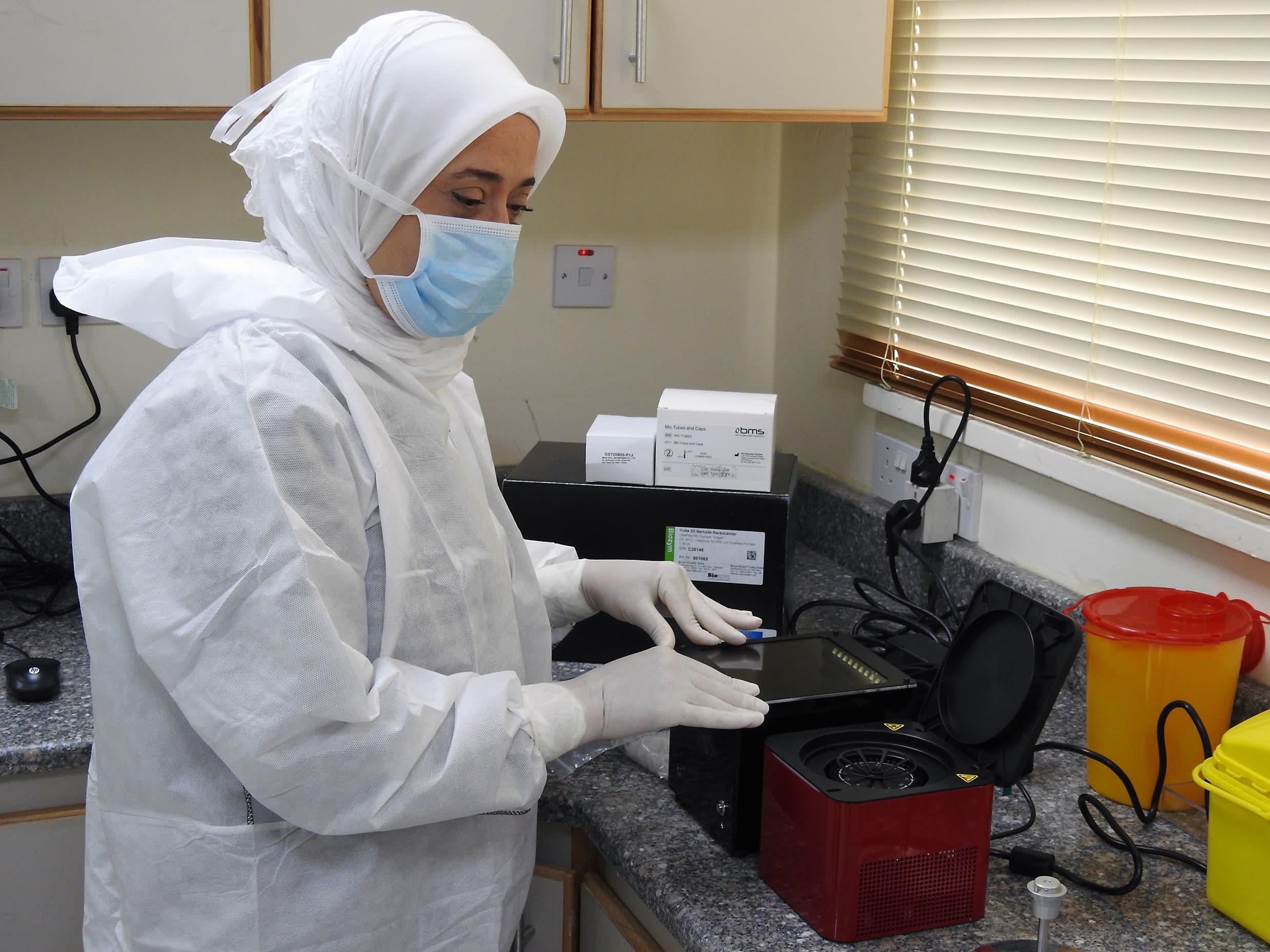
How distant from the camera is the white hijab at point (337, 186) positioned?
99 centimetres

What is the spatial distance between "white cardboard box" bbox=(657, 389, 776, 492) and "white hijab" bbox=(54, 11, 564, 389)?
55cm

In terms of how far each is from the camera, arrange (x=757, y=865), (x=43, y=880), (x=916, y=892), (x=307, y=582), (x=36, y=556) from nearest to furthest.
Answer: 1. (x=307, y=582)
2. (x=916, y=892)
3. (x=757, y=865)
4. (x=43, y=880)
5. (x=36, y=556)

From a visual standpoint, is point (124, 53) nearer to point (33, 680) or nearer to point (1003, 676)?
point (33, 680)

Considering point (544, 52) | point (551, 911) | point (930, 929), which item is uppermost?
point (544, 52)

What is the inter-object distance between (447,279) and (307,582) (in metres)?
0.30

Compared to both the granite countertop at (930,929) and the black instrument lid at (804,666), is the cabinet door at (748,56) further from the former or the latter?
the granite countertop at (930,929)

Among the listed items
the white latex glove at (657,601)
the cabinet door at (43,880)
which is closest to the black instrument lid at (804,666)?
the white latex glove at (657,601)

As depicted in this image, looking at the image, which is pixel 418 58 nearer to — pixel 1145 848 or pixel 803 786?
pixel 803 786

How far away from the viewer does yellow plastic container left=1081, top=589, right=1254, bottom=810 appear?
1173 millimetres

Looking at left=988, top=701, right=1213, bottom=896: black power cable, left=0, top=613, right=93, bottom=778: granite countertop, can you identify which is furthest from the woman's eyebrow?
left=988, top=701, right=1213, bottom=896: black power cable

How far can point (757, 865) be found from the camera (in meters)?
1.10

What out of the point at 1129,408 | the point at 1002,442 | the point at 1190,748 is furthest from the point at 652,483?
the point at 1190,748

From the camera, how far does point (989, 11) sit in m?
1.59

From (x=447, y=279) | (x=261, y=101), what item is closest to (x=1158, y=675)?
(x=447, y=279)
